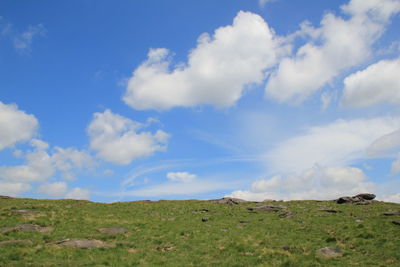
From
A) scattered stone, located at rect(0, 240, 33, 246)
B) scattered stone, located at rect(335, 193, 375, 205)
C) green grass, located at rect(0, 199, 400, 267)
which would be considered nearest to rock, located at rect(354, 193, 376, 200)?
scattered stone, located at rect(335, 193, 375, 205)

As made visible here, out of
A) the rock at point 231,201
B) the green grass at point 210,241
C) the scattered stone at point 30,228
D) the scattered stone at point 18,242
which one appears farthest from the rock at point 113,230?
the rock at point 231,201

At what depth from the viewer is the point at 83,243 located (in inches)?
920

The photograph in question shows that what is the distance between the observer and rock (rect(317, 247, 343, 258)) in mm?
20891

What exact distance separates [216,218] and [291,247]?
16.9 metres

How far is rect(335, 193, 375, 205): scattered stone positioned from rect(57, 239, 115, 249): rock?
46.1 m

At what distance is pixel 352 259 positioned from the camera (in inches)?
783

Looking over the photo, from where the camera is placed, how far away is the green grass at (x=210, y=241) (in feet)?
65.0

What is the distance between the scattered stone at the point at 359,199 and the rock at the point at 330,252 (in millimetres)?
35305

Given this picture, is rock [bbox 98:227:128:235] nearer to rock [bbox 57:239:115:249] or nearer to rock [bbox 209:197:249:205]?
rock [bbox 57:239:115:249]

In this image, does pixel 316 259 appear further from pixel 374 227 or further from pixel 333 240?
pixel 374 227

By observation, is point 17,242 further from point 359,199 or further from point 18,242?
point 359,199

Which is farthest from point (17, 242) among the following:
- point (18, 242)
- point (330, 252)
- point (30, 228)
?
point (330, 252)

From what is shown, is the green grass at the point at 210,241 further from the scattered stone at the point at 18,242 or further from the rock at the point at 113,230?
the rock at the point at 113,230

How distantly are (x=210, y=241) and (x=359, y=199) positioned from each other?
42.0 m
